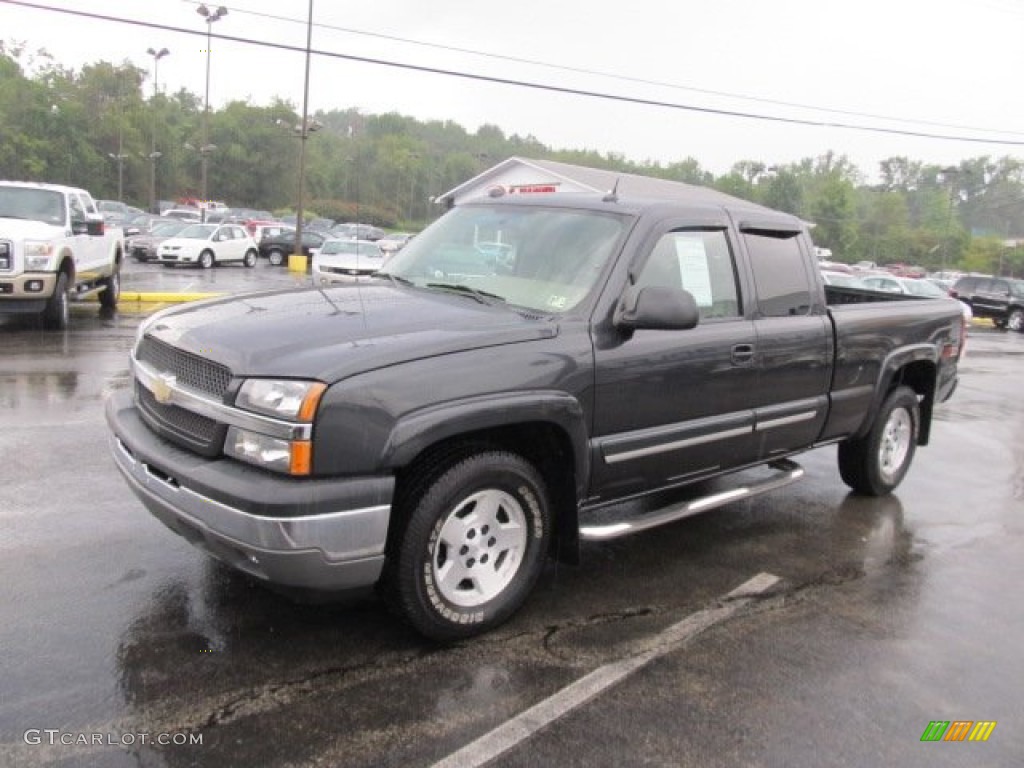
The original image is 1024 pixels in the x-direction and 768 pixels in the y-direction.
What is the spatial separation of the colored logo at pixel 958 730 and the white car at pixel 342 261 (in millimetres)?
16794

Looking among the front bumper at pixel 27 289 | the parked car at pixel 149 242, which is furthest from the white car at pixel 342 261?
the parked car at pixel 149 242

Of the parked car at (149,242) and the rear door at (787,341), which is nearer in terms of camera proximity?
the rear door at (787,341)

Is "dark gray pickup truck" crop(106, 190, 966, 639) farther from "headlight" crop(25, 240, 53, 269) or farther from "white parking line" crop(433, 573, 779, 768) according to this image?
"headlight" crop(25, 240, 53, 269)

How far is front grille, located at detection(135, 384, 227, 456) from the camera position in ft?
10.8

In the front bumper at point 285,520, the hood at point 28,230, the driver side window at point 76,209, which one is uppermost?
the driver side window at point 76,209

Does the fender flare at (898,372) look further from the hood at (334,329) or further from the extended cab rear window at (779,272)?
the hood at (334,329)

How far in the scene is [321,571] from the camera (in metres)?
3.11

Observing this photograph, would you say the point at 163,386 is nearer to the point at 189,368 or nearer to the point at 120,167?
the point at 189,368

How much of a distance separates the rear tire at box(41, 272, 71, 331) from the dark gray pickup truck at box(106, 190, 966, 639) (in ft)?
28.3

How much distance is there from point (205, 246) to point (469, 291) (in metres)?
26.4

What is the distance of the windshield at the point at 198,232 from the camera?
2866 cm

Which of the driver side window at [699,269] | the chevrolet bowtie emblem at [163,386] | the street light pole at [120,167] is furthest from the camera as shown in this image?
the street light pole at [120,167]

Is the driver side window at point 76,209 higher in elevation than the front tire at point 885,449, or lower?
higher

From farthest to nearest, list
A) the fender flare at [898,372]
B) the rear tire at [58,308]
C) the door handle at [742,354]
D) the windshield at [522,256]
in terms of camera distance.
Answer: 1. the rear tire at [58,308]
2. the fender flare at [898,372]
3. the door handle at [742,354]
4. the windshield at [522,256]
